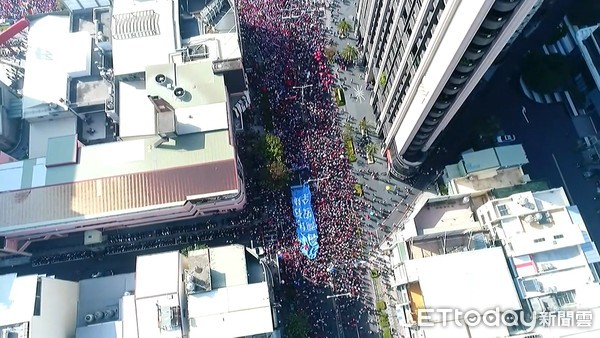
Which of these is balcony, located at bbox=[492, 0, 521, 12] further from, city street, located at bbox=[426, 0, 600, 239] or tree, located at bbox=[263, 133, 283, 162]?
tree, located at bbox=[263, 133, 283, 162]

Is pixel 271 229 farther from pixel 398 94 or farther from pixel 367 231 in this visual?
pixel 398 94

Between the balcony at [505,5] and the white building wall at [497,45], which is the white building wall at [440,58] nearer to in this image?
the balcony at [505,5]

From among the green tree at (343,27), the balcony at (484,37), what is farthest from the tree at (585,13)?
the balcony at (484,37)

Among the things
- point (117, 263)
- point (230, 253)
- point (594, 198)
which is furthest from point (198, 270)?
point (594, 198)

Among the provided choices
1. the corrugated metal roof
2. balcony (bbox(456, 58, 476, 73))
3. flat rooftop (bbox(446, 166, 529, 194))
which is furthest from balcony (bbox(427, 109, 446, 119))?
the corrugated metal roof

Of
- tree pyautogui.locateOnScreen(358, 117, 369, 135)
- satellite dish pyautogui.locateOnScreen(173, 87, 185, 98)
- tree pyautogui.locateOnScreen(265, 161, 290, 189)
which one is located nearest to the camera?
satellite dish pyautogui.locateOnScreen(173, 87, 185, 98)

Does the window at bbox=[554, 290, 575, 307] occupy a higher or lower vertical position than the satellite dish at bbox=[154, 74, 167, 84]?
lower
